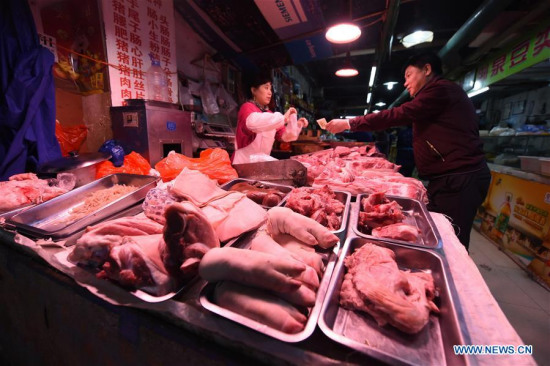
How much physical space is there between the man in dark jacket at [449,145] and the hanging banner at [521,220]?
2.37 metres

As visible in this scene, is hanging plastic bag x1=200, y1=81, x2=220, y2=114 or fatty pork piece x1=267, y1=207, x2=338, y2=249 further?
hanging plastic bag x1=200, y1=81, x2=220, y2=114

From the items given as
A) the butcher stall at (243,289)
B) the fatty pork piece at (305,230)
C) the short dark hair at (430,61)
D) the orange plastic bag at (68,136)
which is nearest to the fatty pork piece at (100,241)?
the butcher stall at (243,289)

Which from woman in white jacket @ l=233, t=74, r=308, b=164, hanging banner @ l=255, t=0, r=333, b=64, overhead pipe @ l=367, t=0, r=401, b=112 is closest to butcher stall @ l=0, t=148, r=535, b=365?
woman in white jacket @ l=233, t=74, r=308, b=164

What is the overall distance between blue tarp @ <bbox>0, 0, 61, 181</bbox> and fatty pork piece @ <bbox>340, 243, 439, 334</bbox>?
357cm

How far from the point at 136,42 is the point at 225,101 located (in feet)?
8.21

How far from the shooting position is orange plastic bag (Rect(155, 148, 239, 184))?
8.56ft

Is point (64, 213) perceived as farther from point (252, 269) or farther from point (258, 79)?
point (258, 79)

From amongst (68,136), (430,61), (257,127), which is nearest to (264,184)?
(257,127)

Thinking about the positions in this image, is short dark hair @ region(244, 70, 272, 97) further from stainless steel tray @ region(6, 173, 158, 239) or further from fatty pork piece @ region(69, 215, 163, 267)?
fatty pork piece @ region(69, 215, 163, 267)

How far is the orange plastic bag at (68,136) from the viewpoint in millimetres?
3070

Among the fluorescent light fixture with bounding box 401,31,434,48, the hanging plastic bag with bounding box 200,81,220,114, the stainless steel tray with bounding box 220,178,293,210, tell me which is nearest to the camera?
the stainless steel tray with bounding box 220,178,293,210

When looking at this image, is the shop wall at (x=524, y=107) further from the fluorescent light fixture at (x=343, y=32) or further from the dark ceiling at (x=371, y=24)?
the fluorescent light fixture at (x=343, y=32)

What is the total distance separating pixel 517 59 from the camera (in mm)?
6430

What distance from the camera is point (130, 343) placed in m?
1.18
